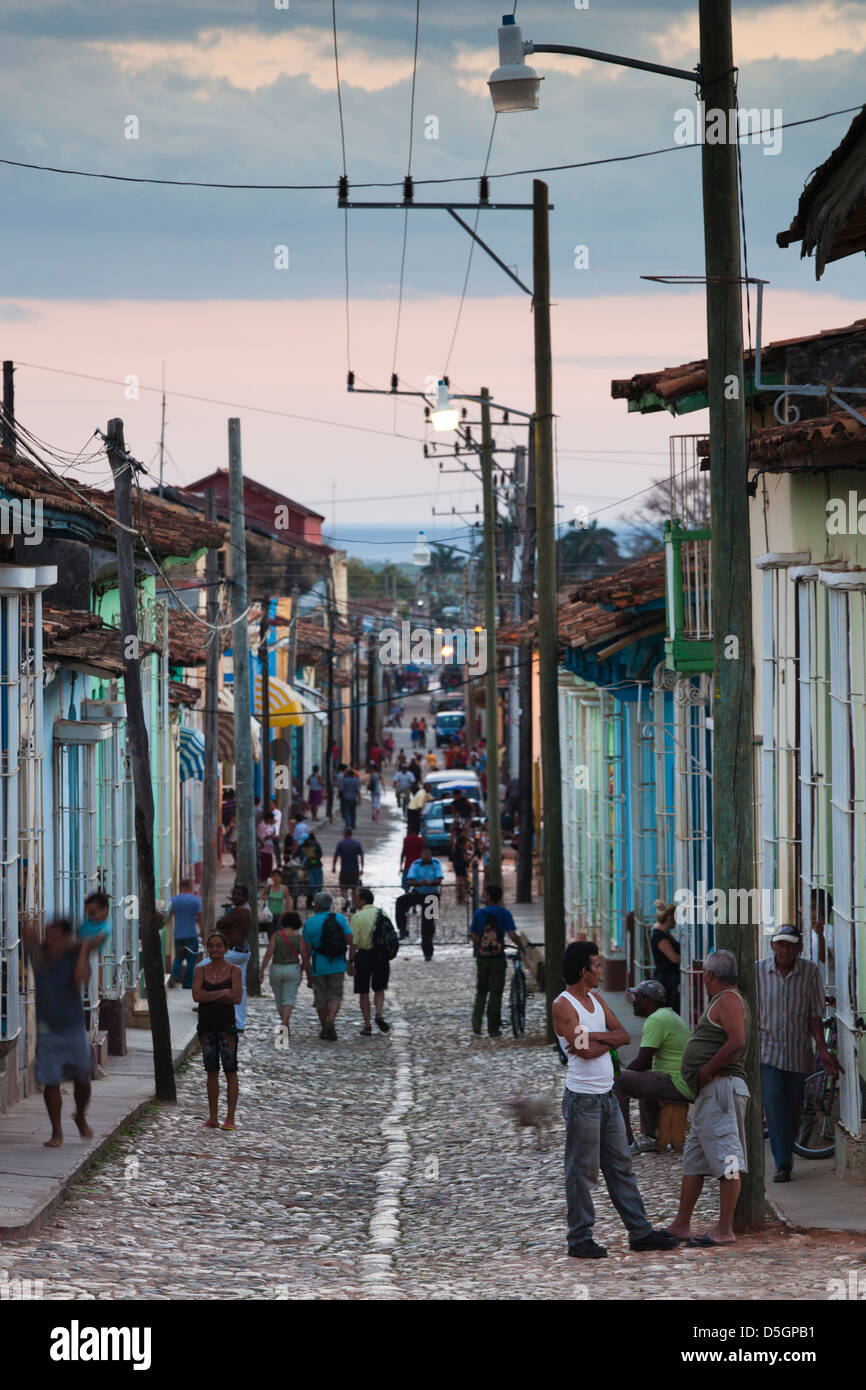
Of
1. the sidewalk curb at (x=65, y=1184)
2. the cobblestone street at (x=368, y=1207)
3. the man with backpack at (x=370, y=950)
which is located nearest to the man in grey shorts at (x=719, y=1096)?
the cobblestone street at (x=368, y=1207)

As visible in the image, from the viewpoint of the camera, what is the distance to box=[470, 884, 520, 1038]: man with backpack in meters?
18.7

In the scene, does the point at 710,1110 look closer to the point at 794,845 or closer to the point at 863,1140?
the point at 863,1140

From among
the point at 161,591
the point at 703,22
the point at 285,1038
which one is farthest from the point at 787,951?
the point at 161,591

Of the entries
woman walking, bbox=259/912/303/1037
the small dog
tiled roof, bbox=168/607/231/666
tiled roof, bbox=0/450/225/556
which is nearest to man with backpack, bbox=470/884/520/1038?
woman walking, bbox=259/912/303/1037

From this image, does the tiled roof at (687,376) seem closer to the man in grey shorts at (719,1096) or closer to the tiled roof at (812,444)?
the tiled roof at (812,444)

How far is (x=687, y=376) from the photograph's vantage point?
13.7 m

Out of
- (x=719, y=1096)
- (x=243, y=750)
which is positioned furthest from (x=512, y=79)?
(x=243, y=750)

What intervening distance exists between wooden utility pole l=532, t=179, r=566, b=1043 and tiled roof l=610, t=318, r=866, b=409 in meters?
3.17

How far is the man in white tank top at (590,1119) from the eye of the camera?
910cm

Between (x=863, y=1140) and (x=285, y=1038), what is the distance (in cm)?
997

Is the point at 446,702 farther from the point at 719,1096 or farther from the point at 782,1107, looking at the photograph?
the point at 719,1096

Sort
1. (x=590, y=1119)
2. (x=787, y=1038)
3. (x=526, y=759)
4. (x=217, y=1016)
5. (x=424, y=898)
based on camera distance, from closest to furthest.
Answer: (x=590, y=1119), (x=787, y=1038), (x=217, y=1016), (x=424, y=898), (x=526, y=759)

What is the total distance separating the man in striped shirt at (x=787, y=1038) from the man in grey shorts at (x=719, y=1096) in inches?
46.7

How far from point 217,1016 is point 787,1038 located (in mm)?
5057
